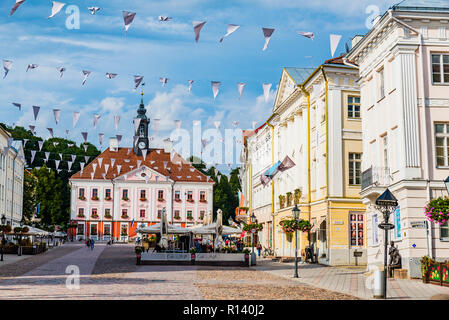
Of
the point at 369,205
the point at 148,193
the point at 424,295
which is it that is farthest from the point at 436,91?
the point at 148,193

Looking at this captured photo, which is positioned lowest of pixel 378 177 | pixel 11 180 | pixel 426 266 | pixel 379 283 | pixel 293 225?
pixel 379 283

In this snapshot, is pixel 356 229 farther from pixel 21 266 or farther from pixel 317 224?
pixel 21 266

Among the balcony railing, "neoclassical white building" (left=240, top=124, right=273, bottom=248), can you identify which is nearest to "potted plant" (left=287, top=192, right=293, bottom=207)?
"neoclassical white building" (left=240, top=124, right=273, bottom=248)

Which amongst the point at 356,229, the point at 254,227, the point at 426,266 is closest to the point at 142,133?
the point at 254,227

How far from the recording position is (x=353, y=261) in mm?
32625

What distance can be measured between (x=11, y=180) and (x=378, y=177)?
57840 millimetres

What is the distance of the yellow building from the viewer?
108 ft

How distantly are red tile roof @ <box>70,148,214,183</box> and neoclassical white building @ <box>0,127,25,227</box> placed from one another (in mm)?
11804

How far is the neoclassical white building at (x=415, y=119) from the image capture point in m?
21.9

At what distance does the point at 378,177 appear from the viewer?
24531 mm

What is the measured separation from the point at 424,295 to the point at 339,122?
1836cm

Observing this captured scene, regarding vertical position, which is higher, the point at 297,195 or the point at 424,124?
the point at 424,124

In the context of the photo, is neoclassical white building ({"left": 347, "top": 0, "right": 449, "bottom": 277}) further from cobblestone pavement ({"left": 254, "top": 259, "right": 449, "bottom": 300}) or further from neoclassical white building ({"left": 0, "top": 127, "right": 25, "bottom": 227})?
neoclassical white building ({"left": 0, "top": 127, "right": 25, "bottom": 227})
